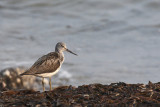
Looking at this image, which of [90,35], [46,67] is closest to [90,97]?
[46,67]

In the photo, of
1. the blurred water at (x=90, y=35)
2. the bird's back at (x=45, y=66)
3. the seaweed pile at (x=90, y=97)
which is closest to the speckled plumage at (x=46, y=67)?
the bird's back at (x=45, y=66)

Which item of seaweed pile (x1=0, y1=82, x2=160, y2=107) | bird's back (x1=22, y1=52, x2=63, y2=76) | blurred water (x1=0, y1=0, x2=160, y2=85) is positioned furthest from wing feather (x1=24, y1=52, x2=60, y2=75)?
blurred water (x1=0, y1=0, x2=160, y2=85)

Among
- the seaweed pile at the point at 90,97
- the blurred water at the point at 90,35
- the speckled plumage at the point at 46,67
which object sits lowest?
the seaweed pile at the point at 90,97

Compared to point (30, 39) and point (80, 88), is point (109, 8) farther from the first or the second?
point (80, 88)

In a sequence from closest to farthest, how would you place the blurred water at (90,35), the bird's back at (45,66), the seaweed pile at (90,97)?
1. the seaweed pile at (90,97)
2. the bird's back at (45,66)
3. the blurred water at (90,35)

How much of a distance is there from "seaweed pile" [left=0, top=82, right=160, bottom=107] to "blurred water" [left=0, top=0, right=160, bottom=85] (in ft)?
11.4

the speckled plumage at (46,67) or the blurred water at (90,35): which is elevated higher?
the blurred water at (90,35)

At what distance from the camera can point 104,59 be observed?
10414 millimetres

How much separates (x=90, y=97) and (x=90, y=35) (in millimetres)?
8140

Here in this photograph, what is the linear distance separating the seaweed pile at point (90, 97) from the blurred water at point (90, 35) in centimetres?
346

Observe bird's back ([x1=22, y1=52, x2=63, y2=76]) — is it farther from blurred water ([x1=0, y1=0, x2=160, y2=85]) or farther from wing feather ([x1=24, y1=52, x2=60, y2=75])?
blurred water ([x1=0, y1=0, x2=160, y2=85])

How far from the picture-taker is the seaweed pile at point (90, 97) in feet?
15.5

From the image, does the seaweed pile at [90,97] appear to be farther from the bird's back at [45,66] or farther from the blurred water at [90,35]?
the blurred water at [90,35]

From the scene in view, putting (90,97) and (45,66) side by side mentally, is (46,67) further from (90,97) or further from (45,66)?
(90,97)
